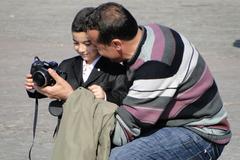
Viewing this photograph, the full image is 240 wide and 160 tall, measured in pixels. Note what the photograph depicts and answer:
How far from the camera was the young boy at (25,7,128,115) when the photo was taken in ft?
13.2

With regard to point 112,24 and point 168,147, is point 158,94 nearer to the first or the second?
point 168,147

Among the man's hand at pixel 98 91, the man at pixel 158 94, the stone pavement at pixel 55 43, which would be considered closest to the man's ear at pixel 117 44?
the man at pixel 158 94

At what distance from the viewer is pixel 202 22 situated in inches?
530

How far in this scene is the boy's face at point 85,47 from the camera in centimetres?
412

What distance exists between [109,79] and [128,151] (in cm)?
57

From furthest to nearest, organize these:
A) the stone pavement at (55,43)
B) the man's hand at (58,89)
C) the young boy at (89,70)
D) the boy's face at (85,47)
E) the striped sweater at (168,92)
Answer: the stone pavement at (55,43), the boy's face at (85,47), the young boy at (89,70), the man's hand at (58,89), the striped sweater at (168,92)

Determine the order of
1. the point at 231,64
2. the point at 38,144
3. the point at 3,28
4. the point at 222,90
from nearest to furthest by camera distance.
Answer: the point at 38,144, the point at 222,90, the point at 231,64, the point at 3,28

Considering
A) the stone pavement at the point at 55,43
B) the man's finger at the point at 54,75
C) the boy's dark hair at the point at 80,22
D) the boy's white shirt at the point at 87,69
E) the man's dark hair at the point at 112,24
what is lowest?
the stone pavement at the point at 55,43

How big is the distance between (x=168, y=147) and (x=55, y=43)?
7605 mm

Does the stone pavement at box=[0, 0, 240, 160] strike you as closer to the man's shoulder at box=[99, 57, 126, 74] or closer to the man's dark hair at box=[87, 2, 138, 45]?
the man's shoulder at box=[99, 57, 126, 74]

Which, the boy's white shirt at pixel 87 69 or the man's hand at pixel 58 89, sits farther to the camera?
the boy's white shirt at pixel 87 69

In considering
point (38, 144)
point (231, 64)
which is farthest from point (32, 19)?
point (38, 144)

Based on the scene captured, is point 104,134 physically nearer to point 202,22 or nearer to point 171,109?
point 171,109

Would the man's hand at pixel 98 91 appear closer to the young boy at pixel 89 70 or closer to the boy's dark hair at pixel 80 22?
the young boy at pixel 89 70
